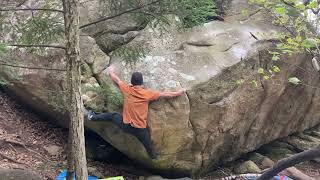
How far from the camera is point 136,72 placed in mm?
7660

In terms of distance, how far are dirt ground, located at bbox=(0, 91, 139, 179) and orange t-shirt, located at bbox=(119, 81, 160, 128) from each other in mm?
1634

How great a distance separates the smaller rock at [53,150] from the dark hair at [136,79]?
2554mm

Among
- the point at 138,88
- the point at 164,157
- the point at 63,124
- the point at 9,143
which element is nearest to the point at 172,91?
the point at 138,88

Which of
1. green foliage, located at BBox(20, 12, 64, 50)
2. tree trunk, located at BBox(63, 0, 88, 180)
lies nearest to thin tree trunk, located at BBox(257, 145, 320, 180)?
tree trunk, located at BBox(63, 0, 88, 180)

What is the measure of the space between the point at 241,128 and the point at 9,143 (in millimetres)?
4695

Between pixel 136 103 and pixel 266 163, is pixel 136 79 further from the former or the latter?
pixel 266 163

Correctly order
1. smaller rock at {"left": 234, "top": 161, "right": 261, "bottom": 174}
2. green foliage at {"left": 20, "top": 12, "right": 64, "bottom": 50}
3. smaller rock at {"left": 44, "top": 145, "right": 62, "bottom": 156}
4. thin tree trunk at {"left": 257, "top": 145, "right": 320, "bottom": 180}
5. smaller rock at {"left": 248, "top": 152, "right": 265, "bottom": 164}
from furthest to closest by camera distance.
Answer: smaller rock at {"left": 248, "top": 152, "right": 265, "bottom": 164}, smaller rock at {"left": 234, "top": 161, "right": 261, "bottom": 174}, smaller rock at {"left": 44, "top": 145, "right": 62, "bottom": 156}, thin tree trunk at {"left": 257, "top": 145, "right": 320, "bottom": 180}, green foliage at {"left": 20, "top": 12, "right": 64, "bottom": 50}

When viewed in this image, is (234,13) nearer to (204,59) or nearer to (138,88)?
(204,59)

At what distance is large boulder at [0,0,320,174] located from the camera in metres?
8.27

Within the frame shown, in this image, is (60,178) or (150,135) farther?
(150,135)

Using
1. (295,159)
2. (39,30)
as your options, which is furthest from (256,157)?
(39,30)

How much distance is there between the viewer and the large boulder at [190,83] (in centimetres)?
827

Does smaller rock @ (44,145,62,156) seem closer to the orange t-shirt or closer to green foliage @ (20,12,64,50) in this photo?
the orange t-shirt

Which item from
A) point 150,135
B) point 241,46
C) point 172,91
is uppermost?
point 241,46
